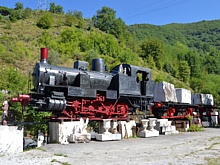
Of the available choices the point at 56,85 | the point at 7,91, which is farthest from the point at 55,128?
the point at 7,91

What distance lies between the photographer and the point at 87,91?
1015 cm

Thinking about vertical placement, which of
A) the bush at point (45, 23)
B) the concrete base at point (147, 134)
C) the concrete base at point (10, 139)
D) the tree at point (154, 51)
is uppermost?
the bush at point (45, 23)

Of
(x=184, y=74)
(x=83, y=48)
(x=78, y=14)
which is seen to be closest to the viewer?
(x=83, y=48)

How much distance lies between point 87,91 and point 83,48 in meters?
44.3

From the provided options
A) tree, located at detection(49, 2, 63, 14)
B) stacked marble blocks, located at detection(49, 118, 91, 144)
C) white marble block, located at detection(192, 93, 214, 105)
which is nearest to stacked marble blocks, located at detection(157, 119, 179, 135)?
stacked marble blocks, located at detection(49, 118, 91, 144)

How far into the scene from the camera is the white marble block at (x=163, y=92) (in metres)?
13.2

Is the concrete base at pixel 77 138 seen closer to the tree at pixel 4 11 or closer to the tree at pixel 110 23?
the tree at pixel 110 23

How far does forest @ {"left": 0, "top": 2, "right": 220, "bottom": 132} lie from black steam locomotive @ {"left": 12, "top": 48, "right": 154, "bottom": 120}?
9678mm

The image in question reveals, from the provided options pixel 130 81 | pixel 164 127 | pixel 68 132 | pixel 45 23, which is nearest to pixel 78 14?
pixel 45 23

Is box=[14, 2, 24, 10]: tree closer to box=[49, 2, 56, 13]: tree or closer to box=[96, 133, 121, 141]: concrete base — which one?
box=[49, 2, 56, 13]: tree

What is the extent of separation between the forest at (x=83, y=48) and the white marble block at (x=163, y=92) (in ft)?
35.1

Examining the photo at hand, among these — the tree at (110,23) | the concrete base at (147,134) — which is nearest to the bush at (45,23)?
the tree at (110,23)

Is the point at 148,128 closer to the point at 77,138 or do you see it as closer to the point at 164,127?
the point at 164,127

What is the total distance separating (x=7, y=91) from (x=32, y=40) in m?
32.9
